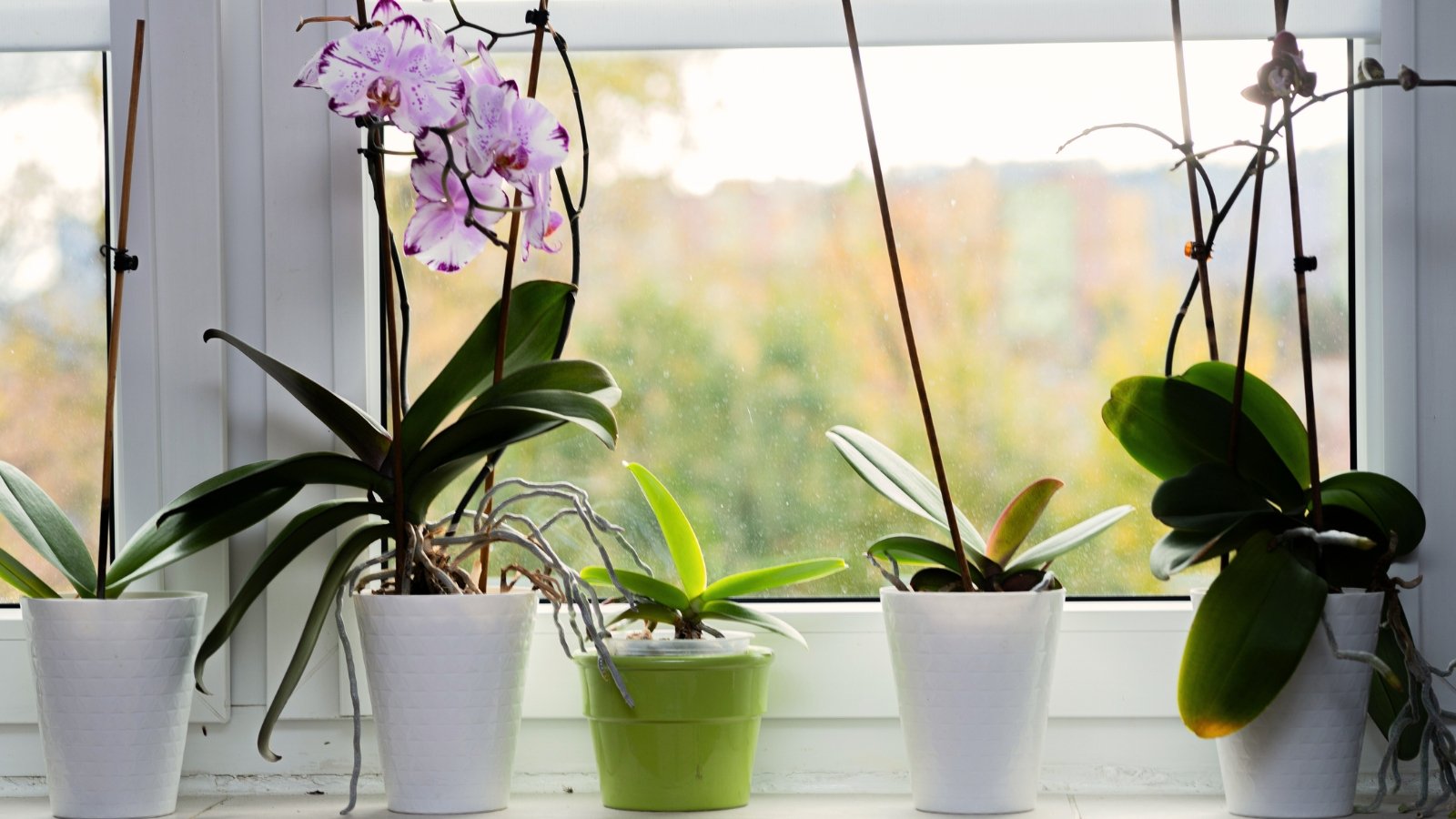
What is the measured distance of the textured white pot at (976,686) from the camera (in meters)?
0.92

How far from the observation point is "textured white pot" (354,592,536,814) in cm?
92

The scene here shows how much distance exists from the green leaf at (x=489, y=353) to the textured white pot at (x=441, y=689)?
0.46 feet

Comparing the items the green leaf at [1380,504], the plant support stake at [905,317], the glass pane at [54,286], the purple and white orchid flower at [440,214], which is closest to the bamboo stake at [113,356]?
the glass pane at [54,286]

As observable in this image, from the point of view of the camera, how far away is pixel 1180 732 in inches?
42.0

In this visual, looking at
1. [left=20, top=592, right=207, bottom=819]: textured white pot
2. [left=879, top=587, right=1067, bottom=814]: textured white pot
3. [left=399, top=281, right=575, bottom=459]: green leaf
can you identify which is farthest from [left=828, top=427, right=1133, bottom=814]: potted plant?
[left=20, top=592, right=207, bottom=819]: textured white pot

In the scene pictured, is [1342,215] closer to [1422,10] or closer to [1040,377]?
[1422,10]

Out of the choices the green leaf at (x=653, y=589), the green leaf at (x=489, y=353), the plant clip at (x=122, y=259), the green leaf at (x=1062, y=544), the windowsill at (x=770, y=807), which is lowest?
the windowsill at (x=770, y=807)

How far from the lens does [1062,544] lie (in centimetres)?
96

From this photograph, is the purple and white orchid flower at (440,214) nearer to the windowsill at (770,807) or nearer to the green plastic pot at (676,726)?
the green plastic pot at (676,726)

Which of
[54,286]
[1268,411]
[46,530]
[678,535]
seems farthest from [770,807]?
[54,286]

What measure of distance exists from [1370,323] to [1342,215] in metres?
0.11

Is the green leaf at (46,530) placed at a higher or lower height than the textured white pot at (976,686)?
higher

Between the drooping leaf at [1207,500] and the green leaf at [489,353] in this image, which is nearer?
the drooping leaf at [1207,500]

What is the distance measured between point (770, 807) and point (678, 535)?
0.79 ft
